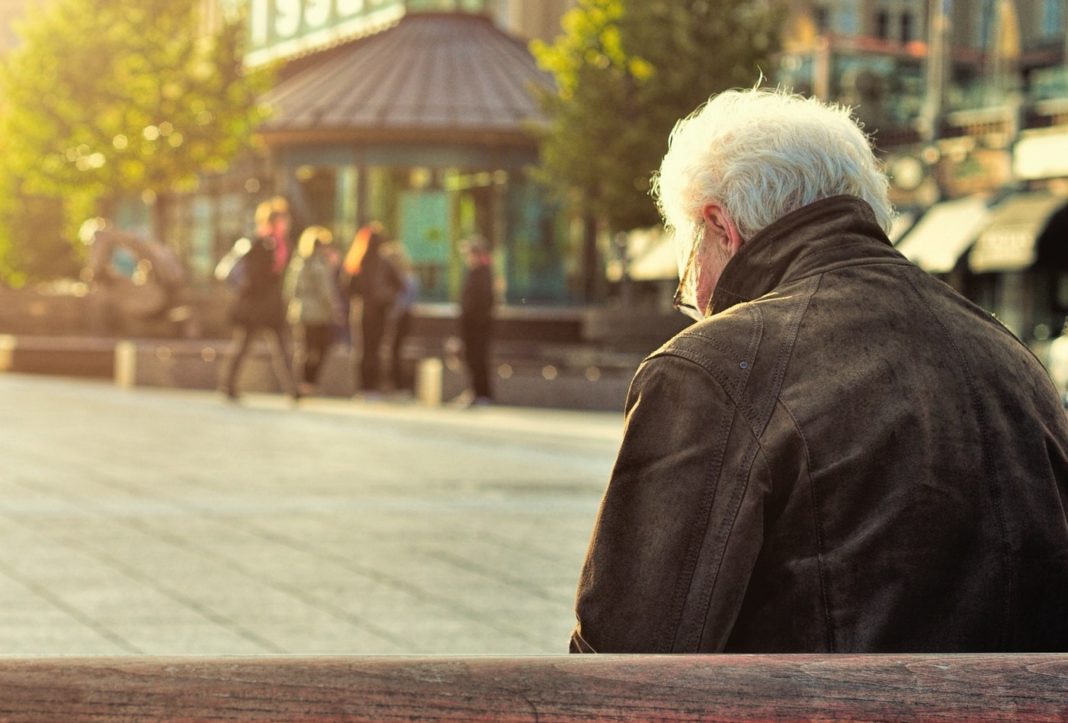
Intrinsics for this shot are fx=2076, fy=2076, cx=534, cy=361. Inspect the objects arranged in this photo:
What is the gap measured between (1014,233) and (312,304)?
61.9 feet

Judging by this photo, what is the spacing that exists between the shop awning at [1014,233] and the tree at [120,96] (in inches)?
517

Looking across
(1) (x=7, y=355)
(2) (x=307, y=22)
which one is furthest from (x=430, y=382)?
(2) (x=307, y=22)

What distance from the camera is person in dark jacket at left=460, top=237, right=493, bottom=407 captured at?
20.5 m

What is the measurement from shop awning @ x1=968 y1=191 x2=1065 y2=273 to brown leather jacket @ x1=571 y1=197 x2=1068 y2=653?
3358 cm

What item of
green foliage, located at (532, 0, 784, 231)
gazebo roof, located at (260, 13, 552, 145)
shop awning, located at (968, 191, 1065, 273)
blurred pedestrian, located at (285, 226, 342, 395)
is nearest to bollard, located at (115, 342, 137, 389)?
blurred pedestrian, located at (285, 226, 342, 395)

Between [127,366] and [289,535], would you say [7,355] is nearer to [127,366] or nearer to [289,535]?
[127,366]

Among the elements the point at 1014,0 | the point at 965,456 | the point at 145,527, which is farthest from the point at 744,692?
the point at 1014,0

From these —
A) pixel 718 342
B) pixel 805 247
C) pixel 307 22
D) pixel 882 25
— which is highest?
pixel 882 25

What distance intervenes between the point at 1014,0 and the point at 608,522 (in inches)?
2129

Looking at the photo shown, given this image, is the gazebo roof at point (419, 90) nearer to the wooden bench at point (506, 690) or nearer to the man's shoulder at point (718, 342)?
the man's shoulder at point (718, 342)

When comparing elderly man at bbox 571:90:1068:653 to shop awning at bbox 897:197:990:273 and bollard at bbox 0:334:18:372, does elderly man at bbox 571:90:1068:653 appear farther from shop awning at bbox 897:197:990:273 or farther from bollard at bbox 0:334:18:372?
shop awning at bbox 897:197:990:273

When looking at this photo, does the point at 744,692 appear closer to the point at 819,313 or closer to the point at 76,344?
the point at 819,313

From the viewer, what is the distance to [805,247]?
8.82 ft

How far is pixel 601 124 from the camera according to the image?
25.4m
